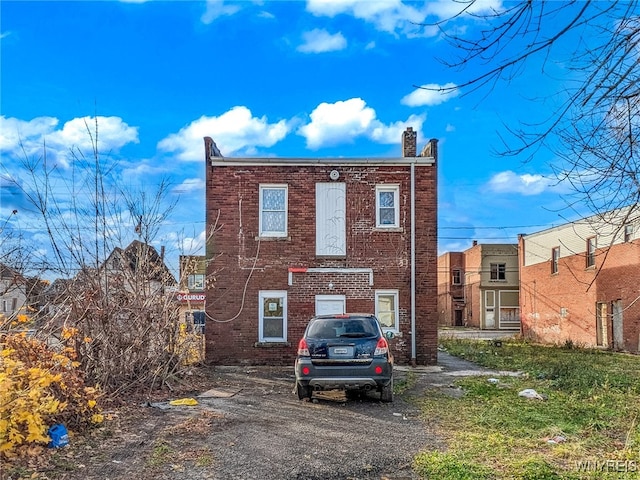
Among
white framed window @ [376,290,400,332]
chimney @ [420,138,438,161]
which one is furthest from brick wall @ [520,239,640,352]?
white framed window @ [376,290,400,332]

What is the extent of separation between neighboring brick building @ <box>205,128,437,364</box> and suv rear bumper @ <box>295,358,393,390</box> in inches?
253

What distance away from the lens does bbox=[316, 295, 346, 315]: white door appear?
15977 millimetres

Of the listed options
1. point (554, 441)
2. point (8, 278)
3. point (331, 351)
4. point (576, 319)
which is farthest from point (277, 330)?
point (576, 319)

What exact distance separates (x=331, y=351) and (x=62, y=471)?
4.88 metres

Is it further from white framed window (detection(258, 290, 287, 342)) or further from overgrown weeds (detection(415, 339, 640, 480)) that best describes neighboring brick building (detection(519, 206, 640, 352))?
white framed window (detection(258, 290, 287, 342))

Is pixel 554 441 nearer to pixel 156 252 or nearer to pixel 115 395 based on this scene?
pixel 115 395

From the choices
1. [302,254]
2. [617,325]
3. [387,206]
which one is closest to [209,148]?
[302,254]

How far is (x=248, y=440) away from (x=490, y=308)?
1915 inches

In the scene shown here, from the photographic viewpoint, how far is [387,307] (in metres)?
16.0

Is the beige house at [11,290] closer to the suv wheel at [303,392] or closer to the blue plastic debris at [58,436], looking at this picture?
the blue plastic debris at [58,436]

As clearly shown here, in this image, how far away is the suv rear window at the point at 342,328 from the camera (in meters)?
9.69

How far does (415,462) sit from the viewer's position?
594cm

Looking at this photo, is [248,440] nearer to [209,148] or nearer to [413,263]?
[413,263]

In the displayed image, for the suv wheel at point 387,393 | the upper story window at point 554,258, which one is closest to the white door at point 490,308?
the upper story window at point 554,258
